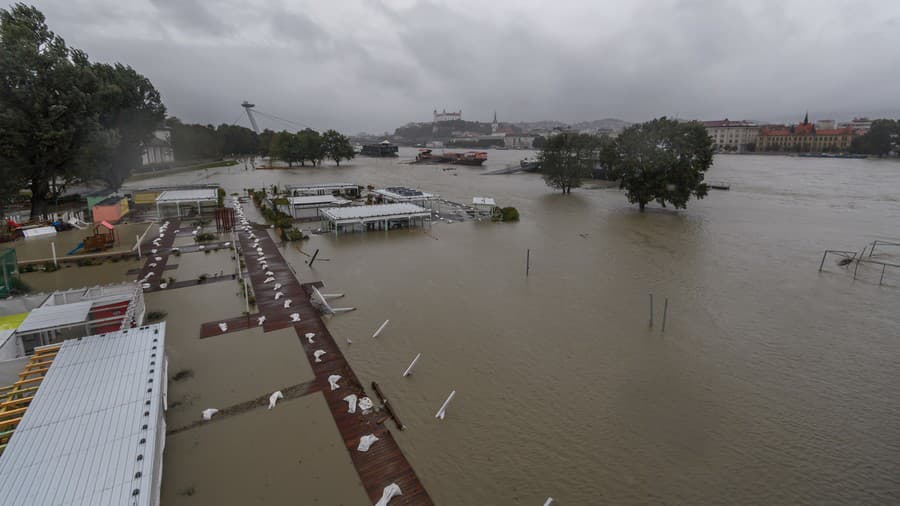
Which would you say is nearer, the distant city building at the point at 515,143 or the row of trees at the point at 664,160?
the row of trees at the point at 664,160

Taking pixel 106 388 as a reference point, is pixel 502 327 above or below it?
below

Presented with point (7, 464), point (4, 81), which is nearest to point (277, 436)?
point (7, 464)

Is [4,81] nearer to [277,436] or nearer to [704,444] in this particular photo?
[277,436]


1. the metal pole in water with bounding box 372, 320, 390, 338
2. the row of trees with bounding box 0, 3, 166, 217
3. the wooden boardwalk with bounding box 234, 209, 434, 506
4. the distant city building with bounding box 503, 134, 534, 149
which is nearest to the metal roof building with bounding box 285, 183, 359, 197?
the row of trees with bounding box 0, 3, 166, 217

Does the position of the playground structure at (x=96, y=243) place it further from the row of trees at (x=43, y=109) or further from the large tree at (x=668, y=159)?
the large tree at (x=668, y=159)

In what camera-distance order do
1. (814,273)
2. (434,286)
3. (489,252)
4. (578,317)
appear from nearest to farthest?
(578,317) → (434,286) → (814,273) → (489,252)

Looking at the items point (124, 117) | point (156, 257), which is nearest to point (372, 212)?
point (156, 257)

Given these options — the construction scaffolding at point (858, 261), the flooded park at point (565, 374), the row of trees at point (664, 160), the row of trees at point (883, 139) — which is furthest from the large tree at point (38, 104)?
the row of trees at point (883, 139)
